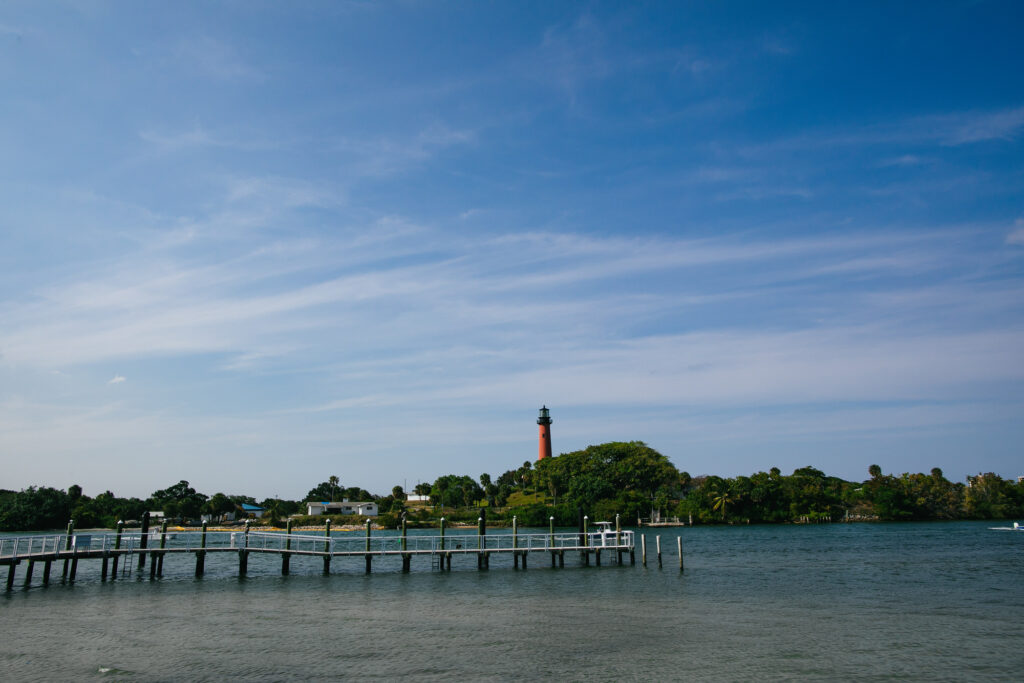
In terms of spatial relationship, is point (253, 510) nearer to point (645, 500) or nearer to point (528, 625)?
point (645, 500)

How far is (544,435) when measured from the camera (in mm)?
137750

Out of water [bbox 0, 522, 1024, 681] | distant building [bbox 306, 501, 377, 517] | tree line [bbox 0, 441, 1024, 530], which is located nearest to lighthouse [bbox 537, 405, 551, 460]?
Result: tree line [bbox 0, 441, 1024, 530]

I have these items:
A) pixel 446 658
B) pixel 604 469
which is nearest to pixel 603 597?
pixel 446 658

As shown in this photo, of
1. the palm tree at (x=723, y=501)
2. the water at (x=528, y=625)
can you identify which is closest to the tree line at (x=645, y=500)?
the palm tree at (x=723, y=501)

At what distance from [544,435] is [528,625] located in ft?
363

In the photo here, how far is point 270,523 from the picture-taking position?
13575cm

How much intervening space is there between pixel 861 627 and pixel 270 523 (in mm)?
127227

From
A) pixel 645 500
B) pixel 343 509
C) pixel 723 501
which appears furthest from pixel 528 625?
pixel 343 509

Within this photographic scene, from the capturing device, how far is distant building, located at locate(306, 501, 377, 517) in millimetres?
149625

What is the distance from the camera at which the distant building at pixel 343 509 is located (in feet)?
491

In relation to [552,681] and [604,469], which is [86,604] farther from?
[604,469]

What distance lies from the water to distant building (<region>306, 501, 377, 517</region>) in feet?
341

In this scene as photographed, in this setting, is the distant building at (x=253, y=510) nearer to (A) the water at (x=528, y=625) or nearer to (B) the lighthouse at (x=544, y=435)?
(B) the lighthouse at (x=544, y=435)

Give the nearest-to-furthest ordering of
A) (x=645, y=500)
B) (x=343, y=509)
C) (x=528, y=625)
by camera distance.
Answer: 1. (x=528, y=625)
2. (x=645, y=500)
3. (x=343, y=509)
